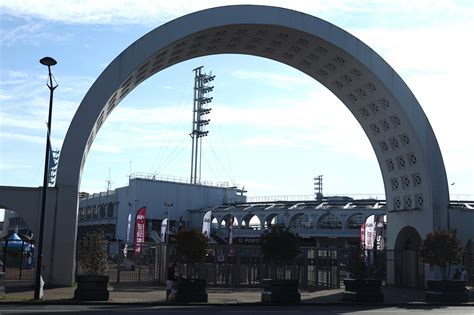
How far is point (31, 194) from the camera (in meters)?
29.1

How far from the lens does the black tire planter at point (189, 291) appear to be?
2338cm

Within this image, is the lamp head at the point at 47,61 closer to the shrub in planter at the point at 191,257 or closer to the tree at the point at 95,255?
the tree at the point at 95,255

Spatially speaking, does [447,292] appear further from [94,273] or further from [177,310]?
[94,273]

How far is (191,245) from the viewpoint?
2428cm

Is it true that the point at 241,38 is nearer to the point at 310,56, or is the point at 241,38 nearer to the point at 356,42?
the point at 310,56

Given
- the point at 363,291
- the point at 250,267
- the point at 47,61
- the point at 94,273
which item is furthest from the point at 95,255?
the point at 250,267

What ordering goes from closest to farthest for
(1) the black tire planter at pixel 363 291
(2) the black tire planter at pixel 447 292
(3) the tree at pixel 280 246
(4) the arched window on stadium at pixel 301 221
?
(3) the tree at pixel 280 246
(1) the black tire planter at pixel 363 291
(2) the black tire planter at pixel 447 292
(4) the arched window on stadium at pixel 301 221

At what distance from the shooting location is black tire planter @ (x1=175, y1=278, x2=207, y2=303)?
76.7ft

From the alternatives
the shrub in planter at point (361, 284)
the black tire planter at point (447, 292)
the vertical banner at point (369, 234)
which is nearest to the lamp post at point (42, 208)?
the shrub in planter at point (361, 284)

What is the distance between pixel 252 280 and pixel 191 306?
1337cm

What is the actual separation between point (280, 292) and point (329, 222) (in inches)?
2830

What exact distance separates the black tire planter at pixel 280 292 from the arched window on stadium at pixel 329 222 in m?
66.0

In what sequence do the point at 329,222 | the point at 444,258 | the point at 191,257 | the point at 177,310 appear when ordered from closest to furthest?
the point at 177,310 → the point at 191,257 → the point at 444,258 → the point at 329,222

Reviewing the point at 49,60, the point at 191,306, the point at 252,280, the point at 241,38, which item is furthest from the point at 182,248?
the point at 241,38
